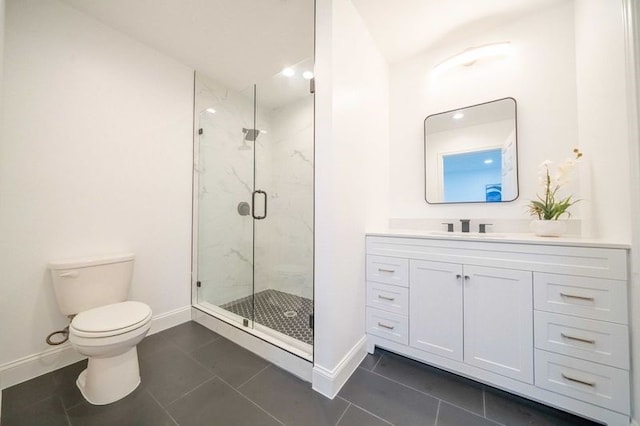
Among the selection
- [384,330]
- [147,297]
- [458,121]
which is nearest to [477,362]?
[384,330]

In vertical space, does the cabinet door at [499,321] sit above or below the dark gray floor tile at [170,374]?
above

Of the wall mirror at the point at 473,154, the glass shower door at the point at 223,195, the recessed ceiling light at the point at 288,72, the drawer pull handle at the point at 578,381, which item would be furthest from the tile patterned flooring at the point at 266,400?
the recessed ceiling light at the point at 288,72

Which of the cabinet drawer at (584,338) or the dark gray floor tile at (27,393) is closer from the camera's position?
the cabinet drawer at (584,338)

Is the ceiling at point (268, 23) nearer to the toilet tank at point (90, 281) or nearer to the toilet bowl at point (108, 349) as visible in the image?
the toilet tank at point (90, 281)

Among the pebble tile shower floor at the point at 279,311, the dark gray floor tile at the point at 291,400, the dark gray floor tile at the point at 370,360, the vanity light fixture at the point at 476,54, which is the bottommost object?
the dark gray floor tile at the point at 291,400

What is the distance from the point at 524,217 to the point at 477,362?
1.07 m

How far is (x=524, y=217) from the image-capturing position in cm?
167

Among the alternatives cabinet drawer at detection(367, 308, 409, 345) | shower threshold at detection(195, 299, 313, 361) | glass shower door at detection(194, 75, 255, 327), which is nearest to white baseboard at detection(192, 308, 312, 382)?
A: shower threshold at detection(195, 299, 313, 361)

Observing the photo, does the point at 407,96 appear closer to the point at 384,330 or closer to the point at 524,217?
the point at 524,217

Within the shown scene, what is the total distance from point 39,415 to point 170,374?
1.83 feet

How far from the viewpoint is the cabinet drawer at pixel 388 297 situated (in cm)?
157

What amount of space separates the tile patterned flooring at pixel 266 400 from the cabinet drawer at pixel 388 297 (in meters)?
0.37

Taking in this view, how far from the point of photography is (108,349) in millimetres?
1208

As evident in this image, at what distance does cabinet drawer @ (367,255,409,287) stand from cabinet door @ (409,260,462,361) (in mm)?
46
